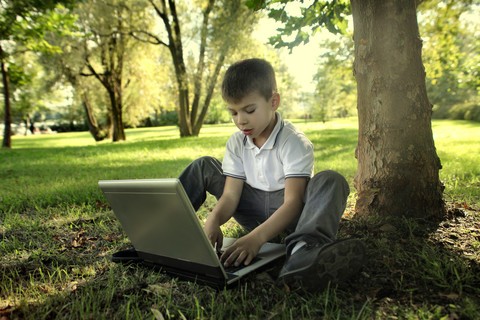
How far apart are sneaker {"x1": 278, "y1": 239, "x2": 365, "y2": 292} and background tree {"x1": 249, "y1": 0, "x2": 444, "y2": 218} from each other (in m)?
1.11

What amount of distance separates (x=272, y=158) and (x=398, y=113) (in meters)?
1.03

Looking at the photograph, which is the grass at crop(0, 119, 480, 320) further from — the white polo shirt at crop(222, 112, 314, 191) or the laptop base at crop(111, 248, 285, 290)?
the white polo shirt at crop(222, 112, 314, 191)

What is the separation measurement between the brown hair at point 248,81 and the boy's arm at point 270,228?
0.55 meters

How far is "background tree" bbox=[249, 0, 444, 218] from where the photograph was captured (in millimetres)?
2654

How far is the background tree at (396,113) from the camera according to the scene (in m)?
2.65

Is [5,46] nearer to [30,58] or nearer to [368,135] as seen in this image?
[30,58]

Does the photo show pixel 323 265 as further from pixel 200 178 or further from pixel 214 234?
pixel 200 178

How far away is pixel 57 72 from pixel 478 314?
19.0 m

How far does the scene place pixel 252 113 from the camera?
219 cm

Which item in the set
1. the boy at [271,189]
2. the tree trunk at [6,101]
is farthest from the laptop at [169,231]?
the tree trunk at [6,101]

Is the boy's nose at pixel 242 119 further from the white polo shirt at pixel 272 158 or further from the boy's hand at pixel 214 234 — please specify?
the boy's hand at pixel 214 234

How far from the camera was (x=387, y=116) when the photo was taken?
8.84 ft

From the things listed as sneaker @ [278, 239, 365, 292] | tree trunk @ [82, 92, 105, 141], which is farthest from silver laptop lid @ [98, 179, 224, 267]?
tree trunk @ [82, 92, 105, 141]

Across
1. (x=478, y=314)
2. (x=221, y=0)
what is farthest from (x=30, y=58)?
(x=478, y=314)
